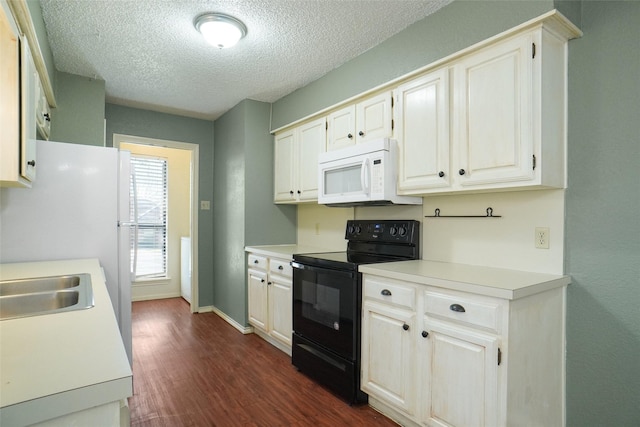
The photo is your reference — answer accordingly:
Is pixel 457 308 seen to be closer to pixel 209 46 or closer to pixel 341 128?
pixel 341 128

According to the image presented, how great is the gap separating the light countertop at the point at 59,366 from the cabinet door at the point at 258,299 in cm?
229

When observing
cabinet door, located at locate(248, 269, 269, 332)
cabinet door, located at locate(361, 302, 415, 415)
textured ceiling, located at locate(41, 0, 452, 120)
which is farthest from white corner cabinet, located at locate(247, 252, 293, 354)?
textured ceiling, located at locate(41, 0, 452, 120)

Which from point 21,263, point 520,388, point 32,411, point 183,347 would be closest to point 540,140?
point 520,388

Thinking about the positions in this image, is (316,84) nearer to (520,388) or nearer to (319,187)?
(319,187)

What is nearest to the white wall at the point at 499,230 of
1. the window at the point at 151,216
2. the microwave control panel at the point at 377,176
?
the microwave control panel at the point at 377,176

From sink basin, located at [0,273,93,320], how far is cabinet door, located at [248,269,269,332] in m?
1.81

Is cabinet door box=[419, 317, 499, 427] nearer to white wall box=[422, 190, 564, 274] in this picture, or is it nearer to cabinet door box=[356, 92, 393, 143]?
white wall box=[422, 190, 564, 274]

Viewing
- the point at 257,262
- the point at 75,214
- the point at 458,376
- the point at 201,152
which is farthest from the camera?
the point at 201,152

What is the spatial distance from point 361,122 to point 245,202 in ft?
5.29

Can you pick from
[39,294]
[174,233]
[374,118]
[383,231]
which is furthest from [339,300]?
[174,233]

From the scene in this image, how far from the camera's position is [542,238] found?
6.18ft

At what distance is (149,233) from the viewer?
5180 millimetres

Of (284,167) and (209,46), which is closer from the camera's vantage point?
(209,46)

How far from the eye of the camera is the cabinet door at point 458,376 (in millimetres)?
1556
